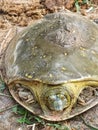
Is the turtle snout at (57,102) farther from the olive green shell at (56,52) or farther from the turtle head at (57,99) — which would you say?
the olive green shell at (56,52)

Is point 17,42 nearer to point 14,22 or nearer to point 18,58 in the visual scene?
point 18,58

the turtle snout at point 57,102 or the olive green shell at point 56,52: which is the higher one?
the olive green shell at point 56,52

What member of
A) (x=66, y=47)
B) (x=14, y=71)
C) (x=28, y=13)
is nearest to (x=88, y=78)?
(x=66, y=47)

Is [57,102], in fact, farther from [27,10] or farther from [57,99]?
[27,10]

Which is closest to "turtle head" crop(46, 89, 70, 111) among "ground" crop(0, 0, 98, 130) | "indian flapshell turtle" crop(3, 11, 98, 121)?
"indian flapshell turtle" crop(3, 11, 98, 121)

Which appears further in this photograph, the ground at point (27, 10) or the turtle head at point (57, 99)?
the ground at point (27, 10)

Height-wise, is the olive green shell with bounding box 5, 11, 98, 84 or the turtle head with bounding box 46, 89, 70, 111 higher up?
the olive green shell with bounding box 5, 11, 98, 84

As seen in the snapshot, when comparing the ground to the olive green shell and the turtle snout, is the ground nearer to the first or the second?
the olive green shell

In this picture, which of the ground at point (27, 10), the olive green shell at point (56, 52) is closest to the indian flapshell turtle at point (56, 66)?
the olive green shell at point (56, 52)
